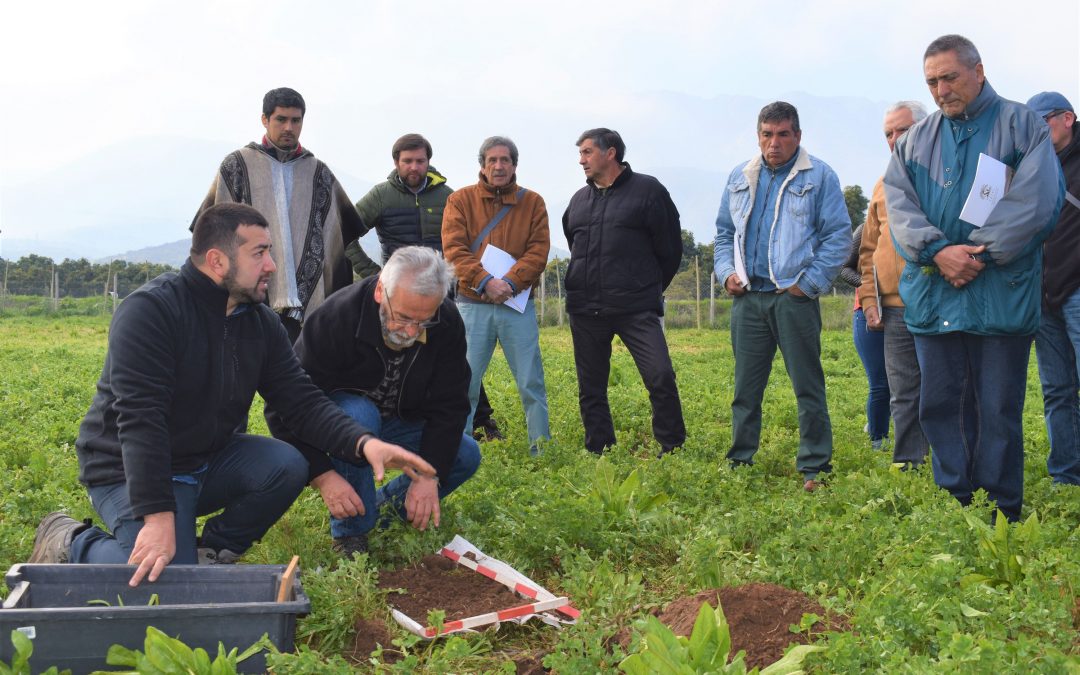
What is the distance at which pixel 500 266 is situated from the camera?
6.39 meters

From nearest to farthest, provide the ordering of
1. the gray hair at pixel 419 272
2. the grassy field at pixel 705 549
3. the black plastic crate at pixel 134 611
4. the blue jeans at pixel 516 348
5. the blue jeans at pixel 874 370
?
1. the black plastic crate at pixel 134 611
2. the grassy field at pixel 705 549
3. the gray hair at pixel 419 272
4. the blue jeans at pixel 516 348
5. the blue jeans at pixel 874 370

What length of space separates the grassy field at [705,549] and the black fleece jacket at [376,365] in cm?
40

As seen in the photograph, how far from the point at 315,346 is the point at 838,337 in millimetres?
14895

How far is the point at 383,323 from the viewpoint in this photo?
170 inches

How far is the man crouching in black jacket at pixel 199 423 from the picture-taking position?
3.51 metres

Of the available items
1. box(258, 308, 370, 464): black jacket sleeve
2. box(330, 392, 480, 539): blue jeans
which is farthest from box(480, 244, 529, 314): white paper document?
box(258, 308, 370, 464): black jacket sleeve

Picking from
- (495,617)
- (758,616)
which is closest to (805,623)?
(758,616)

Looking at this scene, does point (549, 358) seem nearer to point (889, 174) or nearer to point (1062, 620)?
point (889, 174)

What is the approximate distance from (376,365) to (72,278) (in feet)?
142

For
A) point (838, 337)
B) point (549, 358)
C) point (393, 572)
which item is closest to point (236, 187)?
point (393, 572)

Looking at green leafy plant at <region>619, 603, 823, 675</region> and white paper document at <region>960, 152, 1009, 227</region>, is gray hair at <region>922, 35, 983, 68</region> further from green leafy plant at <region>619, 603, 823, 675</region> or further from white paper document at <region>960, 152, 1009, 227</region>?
green leafy plant at <region>619, 603, 823, 675</region>

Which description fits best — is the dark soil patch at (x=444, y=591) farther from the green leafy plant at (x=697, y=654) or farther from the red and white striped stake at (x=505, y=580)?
the green leafy plant at (x=697, y=654)

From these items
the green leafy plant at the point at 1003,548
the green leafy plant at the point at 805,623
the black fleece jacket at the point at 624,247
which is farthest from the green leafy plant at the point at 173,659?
the black fleece jacket at the point at 624,247

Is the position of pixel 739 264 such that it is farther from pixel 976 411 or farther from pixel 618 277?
pixel 976 411
